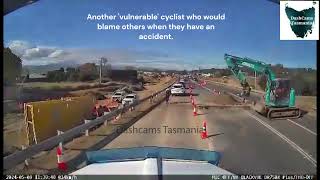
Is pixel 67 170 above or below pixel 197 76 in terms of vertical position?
below

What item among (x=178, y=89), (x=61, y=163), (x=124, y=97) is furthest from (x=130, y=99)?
(x=61, y=163)

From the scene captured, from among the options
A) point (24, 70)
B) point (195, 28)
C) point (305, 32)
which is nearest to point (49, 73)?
point (24, 70)

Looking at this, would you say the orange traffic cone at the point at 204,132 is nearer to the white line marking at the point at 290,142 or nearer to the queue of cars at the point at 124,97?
the white line marking at the point at 290,142

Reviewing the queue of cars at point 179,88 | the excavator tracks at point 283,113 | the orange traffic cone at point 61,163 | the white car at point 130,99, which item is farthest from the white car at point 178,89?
the orange traffic cone at point 61,163

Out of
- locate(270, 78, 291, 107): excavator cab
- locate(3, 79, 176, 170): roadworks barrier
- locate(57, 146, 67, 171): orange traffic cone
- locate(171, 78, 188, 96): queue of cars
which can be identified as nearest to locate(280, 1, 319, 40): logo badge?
locate(270, 78, 291, 107): excavator cab

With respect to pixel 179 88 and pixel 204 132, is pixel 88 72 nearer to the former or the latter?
pixel 179 88

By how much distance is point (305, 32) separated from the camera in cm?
440

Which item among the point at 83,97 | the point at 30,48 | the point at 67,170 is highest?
the point at 30,48

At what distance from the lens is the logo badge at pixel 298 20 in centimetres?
437

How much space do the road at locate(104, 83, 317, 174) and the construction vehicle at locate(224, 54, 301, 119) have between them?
86 mm

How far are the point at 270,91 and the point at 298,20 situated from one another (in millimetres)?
675

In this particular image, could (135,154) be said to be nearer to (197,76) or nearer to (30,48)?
(197,76)

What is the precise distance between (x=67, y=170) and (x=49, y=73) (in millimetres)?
795

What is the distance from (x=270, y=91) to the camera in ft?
15.5
